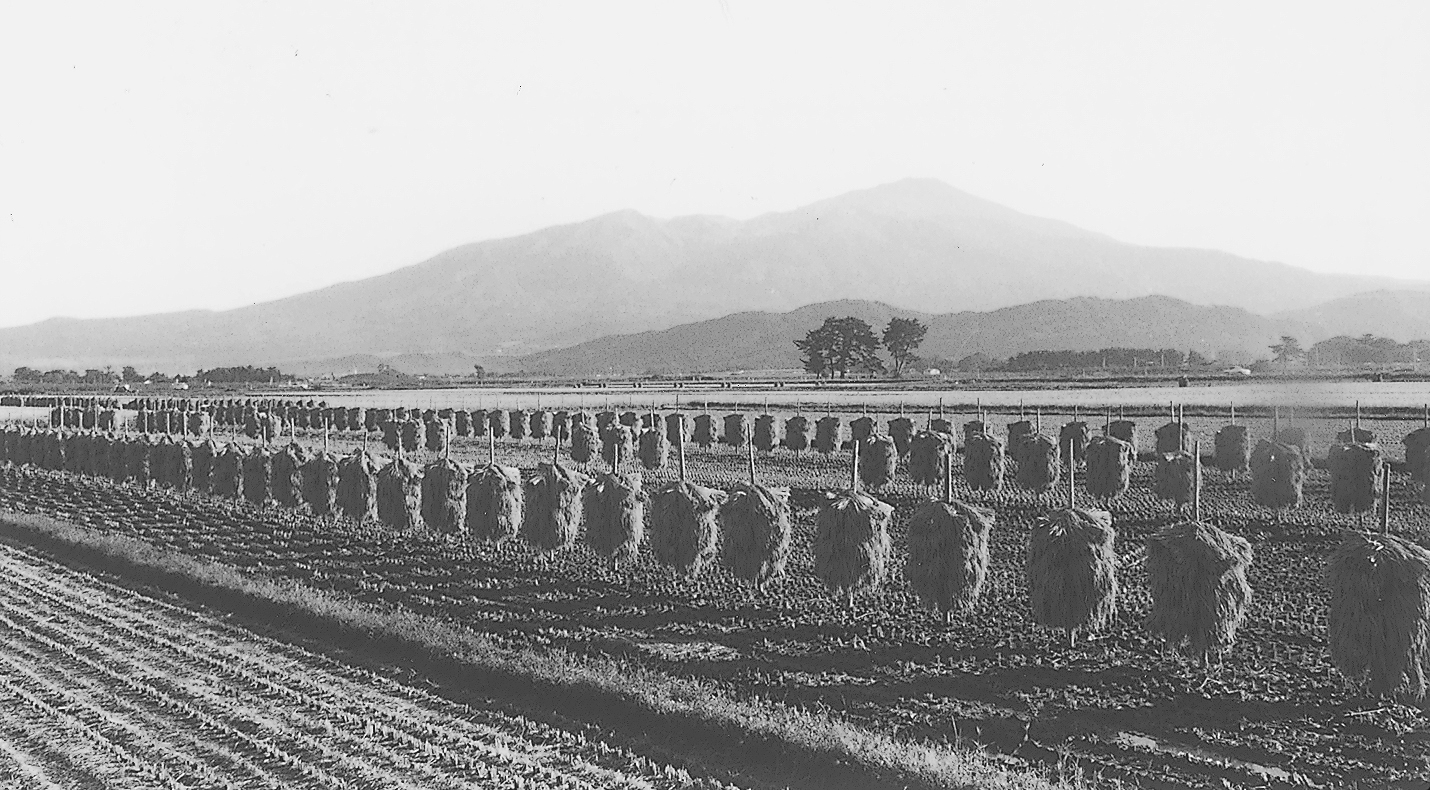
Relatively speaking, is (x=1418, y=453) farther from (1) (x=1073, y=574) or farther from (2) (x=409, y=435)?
(2) (x=409, y=435)

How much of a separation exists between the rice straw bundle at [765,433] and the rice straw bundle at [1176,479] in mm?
19701

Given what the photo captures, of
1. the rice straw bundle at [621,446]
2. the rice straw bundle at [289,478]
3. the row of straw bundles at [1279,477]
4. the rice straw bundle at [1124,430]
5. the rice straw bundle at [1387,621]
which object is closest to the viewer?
the rice straw bundle at [1387,621]

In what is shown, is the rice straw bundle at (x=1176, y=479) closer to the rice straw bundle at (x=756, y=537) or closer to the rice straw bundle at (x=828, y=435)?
the rice straw bundle at (x=756, y=537)

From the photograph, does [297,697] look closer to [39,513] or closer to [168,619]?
[168,619]

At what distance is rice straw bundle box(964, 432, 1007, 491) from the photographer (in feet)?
102

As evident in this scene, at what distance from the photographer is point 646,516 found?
901 inches

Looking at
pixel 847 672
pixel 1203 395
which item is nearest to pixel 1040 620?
pixel 847 672

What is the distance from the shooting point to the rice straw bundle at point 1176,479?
27.1 m

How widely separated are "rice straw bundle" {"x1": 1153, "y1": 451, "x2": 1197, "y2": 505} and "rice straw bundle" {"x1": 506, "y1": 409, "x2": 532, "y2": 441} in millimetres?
36118

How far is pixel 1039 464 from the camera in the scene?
30750mm

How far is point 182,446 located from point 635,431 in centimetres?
1927

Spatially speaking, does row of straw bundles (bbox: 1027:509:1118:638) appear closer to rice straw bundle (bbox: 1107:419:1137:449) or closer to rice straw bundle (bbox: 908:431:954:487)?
rice straw bundle (bbox: 908:431:954:487)

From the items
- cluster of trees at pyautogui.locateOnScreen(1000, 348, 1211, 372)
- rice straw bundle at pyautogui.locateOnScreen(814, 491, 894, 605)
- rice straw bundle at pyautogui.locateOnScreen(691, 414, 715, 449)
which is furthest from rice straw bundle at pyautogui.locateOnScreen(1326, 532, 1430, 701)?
cluster of trees at pyautogui.locateOnScreen(1000, 348, 1211, 372)

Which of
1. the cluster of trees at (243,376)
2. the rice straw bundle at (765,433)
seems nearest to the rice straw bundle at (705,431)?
the rice straw bundle at (765,433)
